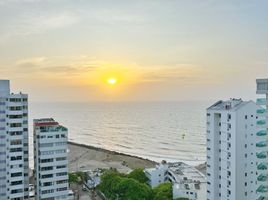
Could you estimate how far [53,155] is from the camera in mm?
36562

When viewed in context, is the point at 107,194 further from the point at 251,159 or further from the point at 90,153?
the point at 90,153

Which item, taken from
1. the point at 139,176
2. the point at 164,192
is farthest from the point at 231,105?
the point at 139,176

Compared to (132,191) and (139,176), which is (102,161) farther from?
(132,191)

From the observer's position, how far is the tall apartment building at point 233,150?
34.6m

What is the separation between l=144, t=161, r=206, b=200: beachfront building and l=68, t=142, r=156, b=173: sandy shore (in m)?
17.1

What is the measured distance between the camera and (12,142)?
3434 cm

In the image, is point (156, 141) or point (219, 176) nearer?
point (219, 176)

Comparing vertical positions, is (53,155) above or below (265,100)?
below

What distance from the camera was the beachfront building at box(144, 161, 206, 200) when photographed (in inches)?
1635

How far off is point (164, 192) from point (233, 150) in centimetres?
1065

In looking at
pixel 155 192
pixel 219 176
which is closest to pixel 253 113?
pixel 219 176

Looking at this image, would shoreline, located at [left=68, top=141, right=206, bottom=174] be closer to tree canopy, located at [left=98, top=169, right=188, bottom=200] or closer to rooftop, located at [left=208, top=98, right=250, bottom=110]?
tree canopy, located at [left=98, top=169, right=188, bottom=200]

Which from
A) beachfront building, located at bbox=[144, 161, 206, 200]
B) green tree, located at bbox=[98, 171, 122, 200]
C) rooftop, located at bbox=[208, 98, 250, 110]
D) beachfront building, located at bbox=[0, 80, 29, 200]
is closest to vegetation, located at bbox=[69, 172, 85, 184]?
green tree, located at bbox=[98, 171, 122, 200]

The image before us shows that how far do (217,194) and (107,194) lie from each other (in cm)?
1383
